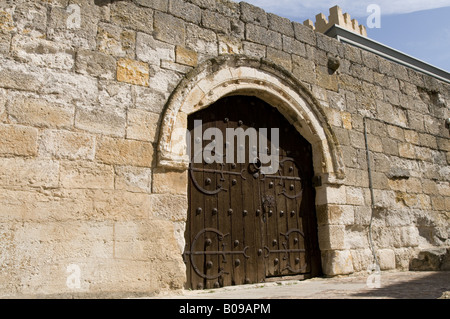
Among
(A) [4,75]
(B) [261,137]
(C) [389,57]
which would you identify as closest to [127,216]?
(A) [4,75]

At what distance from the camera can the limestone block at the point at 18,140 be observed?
2.81m

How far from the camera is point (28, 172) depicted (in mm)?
2846

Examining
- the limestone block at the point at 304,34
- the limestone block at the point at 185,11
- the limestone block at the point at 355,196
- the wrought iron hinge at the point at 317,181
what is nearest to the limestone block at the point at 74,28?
the limestone block at the point at 185,11

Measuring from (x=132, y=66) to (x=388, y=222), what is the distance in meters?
3.59

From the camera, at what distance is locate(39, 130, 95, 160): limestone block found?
295cm

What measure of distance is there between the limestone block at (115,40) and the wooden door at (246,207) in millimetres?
876

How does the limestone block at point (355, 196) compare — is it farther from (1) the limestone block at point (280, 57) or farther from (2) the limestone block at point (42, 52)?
(2) the limestone block at point (42, 52)

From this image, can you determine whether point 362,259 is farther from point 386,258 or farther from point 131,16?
point 131,16

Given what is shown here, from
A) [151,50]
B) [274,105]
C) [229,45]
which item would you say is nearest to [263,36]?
[229,45]

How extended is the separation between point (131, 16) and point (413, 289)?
3361mm

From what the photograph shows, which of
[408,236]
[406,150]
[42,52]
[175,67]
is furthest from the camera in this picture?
[406,150]
